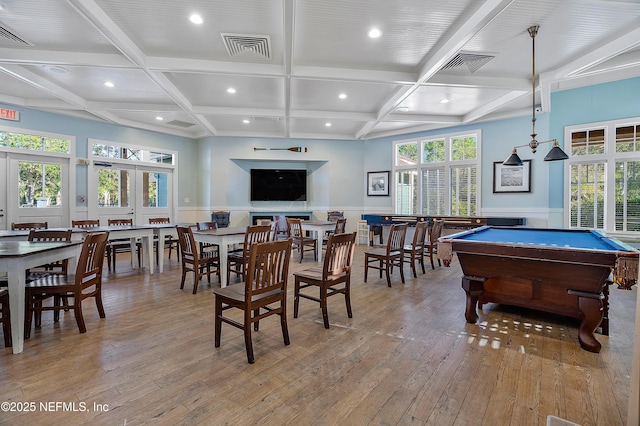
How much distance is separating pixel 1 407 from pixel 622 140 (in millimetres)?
8564

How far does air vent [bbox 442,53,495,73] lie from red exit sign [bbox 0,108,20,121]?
26.2 ft

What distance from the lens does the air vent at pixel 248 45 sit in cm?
384

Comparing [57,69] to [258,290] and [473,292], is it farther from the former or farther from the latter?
[473,292]

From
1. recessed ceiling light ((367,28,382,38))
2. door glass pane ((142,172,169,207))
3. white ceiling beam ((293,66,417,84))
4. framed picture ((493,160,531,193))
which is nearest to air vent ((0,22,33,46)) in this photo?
white ceiling beam ((293,66,417,84))

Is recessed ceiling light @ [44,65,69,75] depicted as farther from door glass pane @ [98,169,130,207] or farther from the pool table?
the pool table

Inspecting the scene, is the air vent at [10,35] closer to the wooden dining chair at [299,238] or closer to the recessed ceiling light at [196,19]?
the recessed ceiling light at [196,19]

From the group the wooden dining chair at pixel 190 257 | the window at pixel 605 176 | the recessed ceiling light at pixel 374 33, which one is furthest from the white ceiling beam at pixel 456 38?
the wooden dining chair at pixel 190 257

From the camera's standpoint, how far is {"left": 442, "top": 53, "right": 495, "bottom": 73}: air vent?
4277 mm

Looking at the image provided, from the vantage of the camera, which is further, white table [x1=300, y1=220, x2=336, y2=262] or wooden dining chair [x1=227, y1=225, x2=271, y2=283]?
white table [x1=300, y1=220, x2=336, y2=262]

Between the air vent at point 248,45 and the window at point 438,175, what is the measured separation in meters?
5.36

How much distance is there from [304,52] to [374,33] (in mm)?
1012

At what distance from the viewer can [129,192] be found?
7.93m

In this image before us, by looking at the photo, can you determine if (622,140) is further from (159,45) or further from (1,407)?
(1,407)

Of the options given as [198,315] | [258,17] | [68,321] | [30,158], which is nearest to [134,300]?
[68,321]
